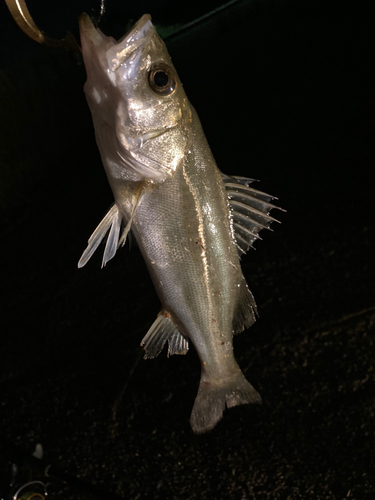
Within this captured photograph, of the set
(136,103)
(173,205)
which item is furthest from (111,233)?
(136,103)

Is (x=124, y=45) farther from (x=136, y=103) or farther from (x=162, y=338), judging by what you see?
(x=162, y=338)

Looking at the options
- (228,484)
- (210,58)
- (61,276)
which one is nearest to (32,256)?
(61,276)

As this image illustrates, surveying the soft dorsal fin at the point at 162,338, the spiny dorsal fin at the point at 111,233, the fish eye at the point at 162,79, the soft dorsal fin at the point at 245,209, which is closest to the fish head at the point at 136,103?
the fish eye at the point at 162,79

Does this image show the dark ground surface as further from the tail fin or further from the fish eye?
the tail fin

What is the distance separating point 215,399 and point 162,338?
319 millimetres

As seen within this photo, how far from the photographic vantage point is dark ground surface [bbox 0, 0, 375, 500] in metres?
1.97

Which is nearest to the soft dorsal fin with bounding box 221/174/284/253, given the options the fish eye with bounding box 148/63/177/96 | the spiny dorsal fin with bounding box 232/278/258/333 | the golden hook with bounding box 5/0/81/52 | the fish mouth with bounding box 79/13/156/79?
the spiny dorsal fin with bounding box 232/278/258/333

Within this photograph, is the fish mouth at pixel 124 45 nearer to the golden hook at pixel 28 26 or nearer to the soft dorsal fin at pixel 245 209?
the golden hook at pixel 28 26

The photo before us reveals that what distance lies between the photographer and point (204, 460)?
201 centimetres

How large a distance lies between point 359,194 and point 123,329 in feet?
7.50

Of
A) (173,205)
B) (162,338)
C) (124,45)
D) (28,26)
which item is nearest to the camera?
(28,26)

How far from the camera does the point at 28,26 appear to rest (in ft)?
1.99

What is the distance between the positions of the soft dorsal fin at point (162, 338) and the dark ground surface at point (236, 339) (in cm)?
122

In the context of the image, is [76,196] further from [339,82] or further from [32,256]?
[339,82]
